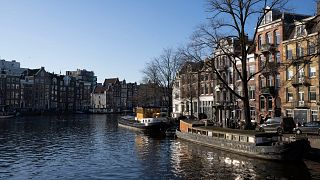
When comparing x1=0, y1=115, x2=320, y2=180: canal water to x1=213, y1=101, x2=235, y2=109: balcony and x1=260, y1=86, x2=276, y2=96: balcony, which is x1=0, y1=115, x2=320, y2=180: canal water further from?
x1=213, y1=101, x2=235, y2=109: balcony

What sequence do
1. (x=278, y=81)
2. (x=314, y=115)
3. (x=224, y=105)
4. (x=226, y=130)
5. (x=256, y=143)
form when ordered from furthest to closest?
(x=224, y=105) → (x=278, y=81) → (x=314, y=115) → (x=226, y=130) → (x=256, y=143)

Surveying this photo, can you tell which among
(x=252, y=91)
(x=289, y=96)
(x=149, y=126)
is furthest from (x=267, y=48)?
(x=149, y=126)

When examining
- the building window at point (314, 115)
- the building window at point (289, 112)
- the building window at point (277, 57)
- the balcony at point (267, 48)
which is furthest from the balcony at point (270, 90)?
the building window at point (314, 115)

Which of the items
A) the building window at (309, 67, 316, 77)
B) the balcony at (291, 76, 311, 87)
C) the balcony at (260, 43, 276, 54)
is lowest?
the balcony at (291, 76, 311, 87)

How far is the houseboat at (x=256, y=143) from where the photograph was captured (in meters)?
34.5

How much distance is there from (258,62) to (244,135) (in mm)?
30490

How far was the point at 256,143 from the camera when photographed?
37.8 meters

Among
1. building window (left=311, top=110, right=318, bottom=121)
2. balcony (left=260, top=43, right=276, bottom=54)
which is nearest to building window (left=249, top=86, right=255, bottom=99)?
balcony (left=260, top=43, right=276, bottom=54)

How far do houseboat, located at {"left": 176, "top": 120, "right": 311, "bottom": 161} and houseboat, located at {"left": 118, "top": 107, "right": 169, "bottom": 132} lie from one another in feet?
75.1

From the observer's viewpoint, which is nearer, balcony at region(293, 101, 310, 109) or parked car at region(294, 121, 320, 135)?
parked car at region(294, 121, 320, 135)

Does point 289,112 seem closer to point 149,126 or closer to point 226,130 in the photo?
point 226,130

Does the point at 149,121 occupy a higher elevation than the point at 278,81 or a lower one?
lower

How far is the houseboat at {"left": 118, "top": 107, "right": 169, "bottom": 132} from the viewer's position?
73250 mm

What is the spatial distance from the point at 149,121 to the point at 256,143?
39.4m
